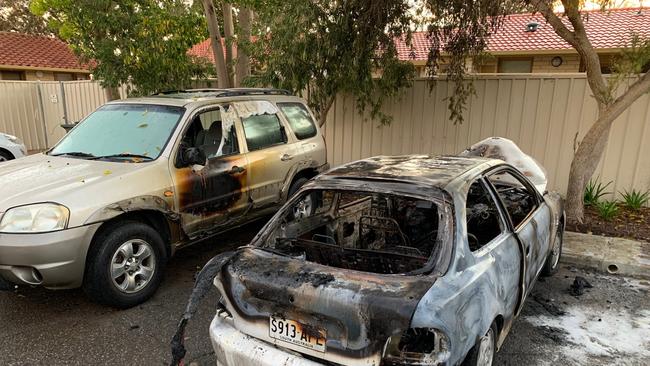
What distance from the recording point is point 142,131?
4.76 m

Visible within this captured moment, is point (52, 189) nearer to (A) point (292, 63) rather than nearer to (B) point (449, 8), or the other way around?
(A) point (292, 63)

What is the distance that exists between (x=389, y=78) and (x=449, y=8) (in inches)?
61.1

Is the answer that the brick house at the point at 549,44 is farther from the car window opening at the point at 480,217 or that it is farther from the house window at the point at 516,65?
the car window opening at the point at 480,217

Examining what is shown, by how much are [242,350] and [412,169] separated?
5.67ft

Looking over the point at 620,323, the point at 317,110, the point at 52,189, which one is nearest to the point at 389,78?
the point at 317,110

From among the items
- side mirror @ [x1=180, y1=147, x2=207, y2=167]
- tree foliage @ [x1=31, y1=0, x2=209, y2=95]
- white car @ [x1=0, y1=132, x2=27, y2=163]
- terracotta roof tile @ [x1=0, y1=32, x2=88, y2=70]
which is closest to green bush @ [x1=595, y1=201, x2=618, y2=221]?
side mirror @ [x1=180, y1=147, x2=207, y2=167]

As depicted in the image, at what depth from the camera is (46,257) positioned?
11.5 ft

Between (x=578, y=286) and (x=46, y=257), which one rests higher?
(x=46, y=257)

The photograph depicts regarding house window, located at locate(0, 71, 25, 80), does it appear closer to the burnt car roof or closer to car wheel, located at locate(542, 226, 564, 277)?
the burnt car roof

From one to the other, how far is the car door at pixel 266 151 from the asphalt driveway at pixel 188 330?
1.40 metres

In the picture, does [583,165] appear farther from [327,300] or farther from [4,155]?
[4,155]

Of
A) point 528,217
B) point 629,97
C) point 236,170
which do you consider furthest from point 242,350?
point 629,97

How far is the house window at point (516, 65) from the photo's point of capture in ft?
53.8

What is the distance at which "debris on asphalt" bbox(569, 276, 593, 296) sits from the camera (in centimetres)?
451
